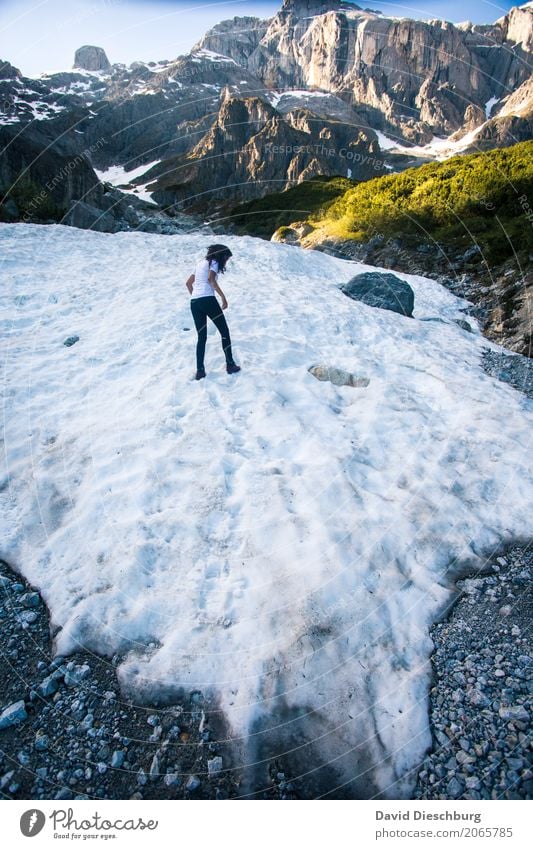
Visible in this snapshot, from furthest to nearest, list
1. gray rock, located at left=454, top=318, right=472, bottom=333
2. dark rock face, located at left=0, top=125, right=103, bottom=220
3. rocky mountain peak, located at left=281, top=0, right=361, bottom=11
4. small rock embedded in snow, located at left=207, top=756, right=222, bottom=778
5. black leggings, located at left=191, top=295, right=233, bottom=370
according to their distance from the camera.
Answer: rocky mountain peak, located at left=281, top=0, right=361, bottom=11, dark rock face, located at left=0, top=125, right=103, bottom=220, gray rock, located at left=454, top=318, right=472, bottom=333, black leggings, located at left=191, top=295, right=233, bottom=370, small rock embedded in snow, located at left=207, top=756, right=222, bottom=778

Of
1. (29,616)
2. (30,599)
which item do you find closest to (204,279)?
(30,599)

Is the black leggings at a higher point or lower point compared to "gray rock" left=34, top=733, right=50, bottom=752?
higher

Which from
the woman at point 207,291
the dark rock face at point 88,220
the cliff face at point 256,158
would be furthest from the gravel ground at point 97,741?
the cliff face at point 256,158

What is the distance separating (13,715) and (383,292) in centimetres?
1314

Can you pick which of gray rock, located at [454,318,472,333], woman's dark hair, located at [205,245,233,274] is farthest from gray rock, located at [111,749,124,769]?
gray rock, located at [454,318,472,333]

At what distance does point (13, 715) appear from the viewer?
3.64 metres

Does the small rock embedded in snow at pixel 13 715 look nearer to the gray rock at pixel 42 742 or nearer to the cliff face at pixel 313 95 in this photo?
the gray rock at pixel 42 742

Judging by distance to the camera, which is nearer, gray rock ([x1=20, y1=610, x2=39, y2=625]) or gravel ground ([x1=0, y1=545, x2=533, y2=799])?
gravel ground ([x1=0, y1=545, x2=533, y2=799])

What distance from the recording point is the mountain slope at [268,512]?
383 cm

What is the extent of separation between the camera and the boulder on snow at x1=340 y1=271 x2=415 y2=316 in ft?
41.7

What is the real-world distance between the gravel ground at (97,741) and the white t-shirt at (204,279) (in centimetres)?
600

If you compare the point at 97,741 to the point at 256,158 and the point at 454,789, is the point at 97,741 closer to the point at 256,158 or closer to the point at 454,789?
the point at 454,789

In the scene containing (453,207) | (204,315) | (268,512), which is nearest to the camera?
(268,512)
